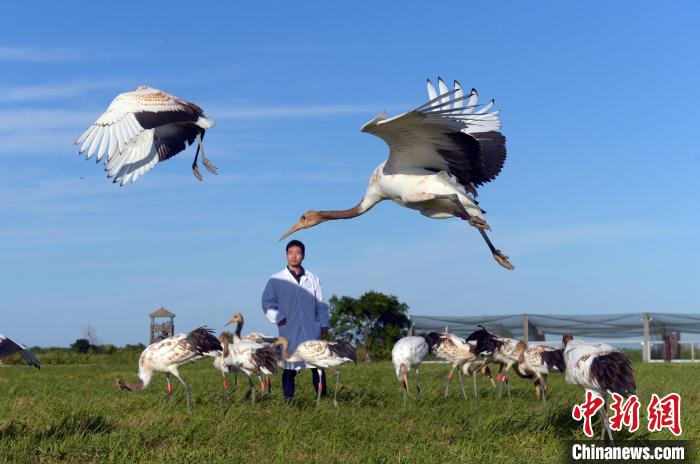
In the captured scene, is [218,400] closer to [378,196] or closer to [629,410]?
[378,196]

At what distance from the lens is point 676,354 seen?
24.4 m

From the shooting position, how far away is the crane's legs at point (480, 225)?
31.3 feet

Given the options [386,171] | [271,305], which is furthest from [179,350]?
[386,171]

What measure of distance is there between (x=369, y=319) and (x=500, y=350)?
40.7ft

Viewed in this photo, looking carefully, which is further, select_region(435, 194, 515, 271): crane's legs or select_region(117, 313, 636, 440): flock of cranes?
select_region(117, 313, 636, 440): flock of cranes

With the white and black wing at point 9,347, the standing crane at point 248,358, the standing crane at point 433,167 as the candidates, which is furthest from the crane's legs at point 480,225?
the white and black wing at point 9,347

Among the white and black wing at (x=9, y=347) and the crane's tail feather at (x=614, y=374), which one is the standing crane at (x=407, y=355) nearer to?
the crane's tail feather at (x=614, y=374)

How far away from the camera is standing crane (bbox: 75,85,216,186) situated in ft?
32.0

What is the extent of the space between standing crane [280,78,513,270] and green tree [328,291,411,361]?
44.2 feet

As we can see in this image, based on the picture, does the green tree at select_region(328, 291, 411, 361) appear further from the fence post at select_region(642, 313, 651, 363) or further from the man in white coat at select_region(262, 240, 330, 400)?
the man in white coat at select_region(262, 240, 330, 400)

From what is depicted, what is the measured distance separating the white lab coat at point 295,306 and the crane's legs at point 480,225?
2023 millimetres

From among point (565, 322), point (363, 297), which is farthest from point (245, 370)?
point (565, 322)

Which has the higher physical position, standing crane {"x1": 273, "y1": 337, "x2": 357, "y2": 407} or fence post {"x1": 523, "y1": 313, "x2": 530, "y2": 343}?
fence post {"x1": 523, "y1": 313, "x2": 530, "y2": 343}

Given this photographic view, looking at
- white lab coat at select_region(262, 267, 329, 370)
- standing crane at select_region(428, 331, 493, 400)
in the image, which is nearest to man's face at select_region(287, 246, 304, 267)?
white lab coat at select_region(262, 267, 329, 370)
